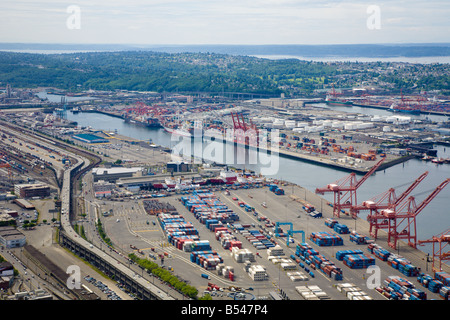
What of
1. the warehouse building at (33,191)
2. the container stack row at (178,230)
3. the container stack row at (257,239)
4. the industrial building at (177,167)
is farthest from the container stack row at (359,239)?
the warehouse building at (33,191)

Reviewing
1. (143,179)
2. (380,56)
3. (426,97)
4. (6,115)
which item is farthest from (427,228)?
(380,56)

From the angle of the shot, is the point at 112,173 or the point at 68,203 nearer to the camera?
the point at 68,203

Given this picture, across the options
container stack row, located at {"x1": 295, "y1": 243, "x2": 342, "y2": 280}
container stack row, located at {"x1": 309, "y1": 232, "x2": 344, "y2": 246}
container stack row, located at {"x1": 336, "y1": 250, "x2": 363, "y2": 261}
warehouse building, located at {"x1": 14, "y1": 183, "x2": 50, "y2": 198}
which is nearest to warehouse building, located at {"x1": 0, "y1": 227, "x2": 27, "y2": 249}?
warehouse building, located at {"x1": 14, "y1": 183, "x2": 50, "y2": 198}

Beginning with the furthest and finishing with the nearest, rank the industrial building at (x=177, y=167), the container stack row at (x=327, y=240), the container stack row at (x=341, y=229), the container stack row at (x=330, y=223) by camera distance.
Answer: the industrial building at (x=177, y=167) < the container stack row at (x=330, y=223) < the container stack row at (x=341, y=229) < the container stack row at (x=327, y=240)

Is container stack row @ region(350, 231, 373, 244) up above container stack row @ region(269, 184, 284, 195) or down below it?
below

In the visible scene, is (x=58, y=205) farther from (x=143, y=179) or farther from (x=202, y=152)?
(x=202, y=152)

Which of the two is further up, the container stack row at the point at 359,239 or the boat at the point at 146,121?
the boat at the point at 146,121

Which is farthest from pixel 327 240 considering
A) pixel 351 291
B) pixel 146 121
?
pixel 146 121

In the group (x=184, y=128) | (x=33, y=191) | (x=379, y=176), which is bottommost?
(x=379, y=176)

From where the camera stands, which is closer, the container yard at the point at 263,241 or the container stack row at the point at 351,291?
the container stack row at the point at 351,291

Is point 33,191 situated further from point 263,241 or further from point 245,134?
point 245,134

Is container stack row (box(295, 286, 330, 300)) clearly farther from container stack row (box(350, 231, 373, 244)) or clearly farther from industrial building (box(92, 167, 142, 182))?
industrial building (box(92, 167, 142, 182))

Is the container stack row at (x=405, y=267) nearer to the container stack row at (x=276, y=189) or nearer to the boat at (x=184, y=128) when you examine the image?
the container stack row at (x=276, y=189)
